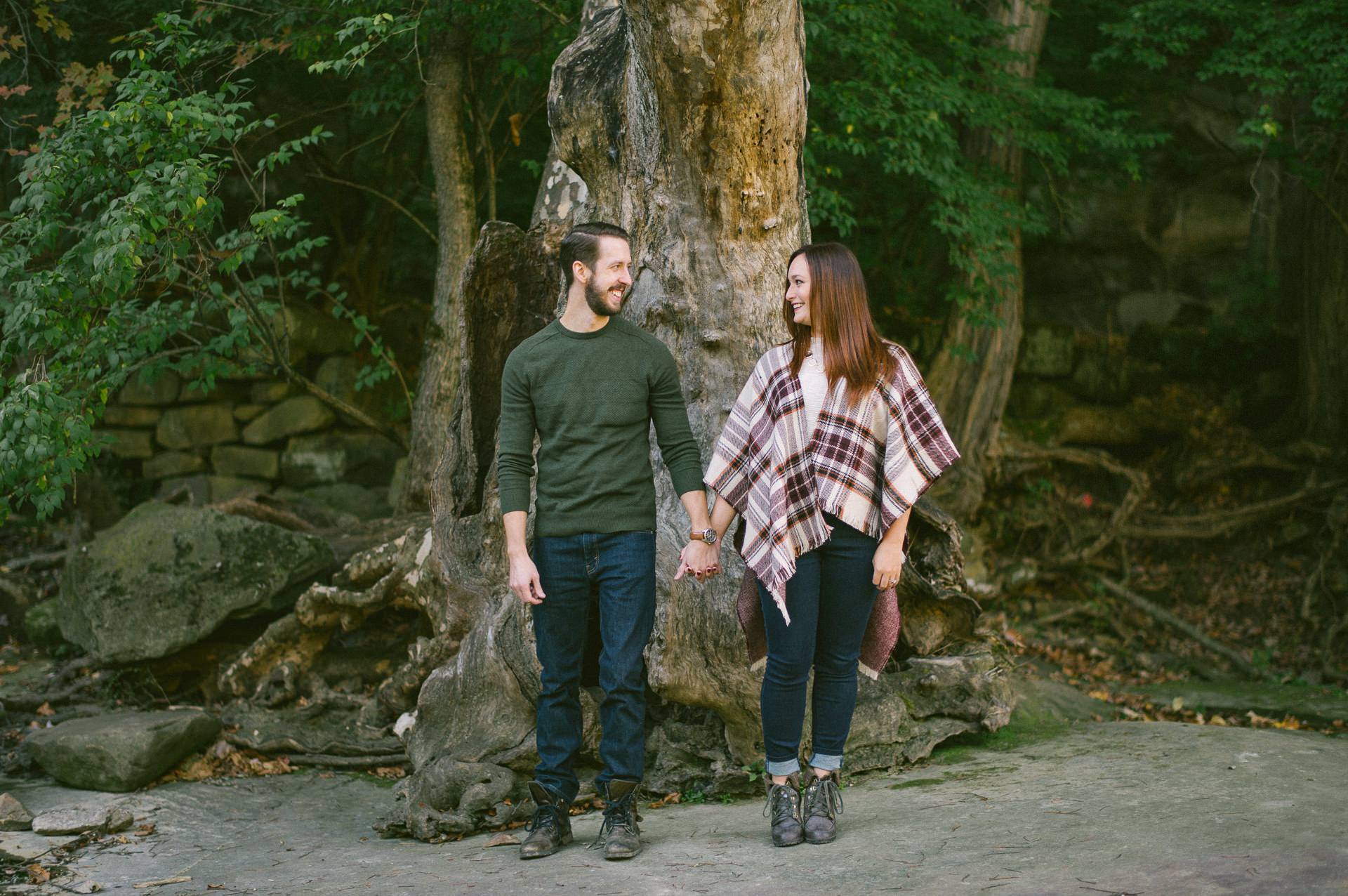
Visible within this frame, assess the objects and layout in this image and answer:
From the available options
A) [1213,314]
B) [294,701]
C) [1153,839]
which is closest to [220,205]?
[294,701]

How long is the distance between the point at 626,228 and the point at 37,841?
344 cm

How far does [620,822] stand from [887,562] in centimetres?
120

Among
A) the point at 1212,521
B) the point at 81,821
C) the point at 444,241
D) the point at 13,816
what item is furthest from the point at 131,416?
the point at 1212,521

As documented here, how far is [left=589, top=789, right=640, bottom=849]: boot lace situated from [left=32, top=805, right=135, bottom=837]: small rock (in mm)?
2247

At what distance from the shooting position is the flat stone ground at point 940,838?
317cm

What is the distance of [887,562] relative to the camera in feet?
11.6

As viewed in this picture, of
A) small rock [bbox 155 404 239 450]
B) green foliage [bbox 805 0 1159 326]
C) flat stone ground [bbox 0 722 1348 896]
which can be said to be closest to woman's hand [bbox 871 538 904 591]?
flat stone ground [bbox 0 722 1348 896]

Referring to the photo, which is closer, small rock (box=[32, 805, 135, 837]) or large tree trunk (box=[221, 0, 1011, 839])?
large tree trunk (box=[221, 0, 1011, 839])

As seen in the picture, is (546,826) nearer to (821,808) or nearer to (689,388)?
(821,808)

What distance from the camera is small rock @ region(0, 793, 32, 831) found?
4.66 meters

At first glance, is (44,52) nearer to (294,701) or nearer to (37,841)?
(294,701)

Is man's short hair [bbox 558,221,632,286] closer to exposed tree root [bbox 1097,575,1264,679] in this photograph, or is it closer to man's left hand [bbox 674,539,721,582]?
man's left hand [bbox 674,539,721,582]

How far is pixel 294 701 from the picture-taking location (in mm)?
6410

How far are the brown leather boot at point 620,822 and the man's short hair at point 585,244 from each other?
5.47 ft
